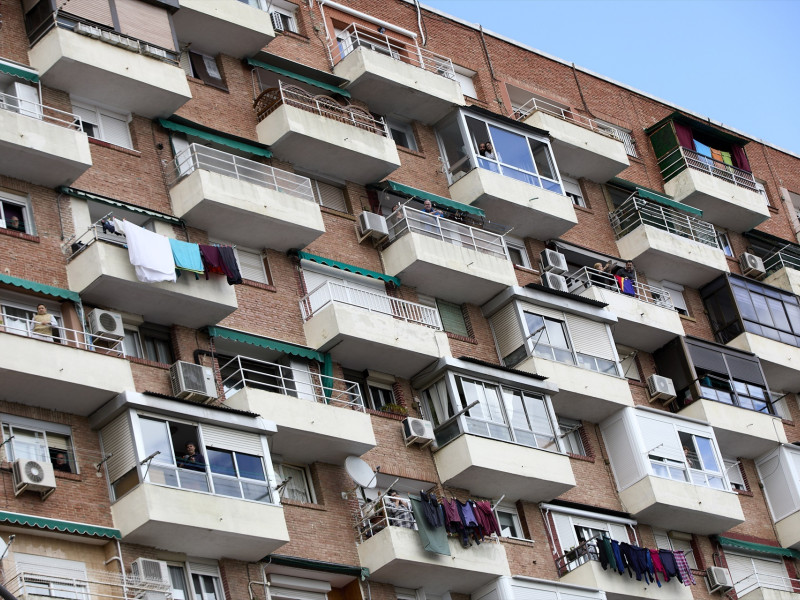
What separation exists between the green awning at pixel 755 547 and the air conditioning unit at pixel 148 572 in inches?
696

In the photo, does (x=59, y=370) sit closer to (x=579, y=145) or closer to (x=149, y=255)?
(x=149, y=255)

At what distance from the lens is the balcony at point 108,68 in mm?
36062

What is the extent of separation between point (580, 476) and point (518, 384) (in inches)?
119

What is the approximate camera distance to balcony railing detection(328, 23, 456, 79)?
146 ft

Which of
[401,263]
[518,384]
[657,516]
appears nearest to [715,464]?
[657,516]

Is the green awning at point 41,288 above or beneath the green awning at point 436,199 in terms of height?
beneath

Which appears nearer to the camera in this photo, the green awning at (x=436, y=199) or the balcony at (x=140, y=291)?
the balcony at (x=140, y=291)

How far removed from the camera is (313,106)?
41219mm

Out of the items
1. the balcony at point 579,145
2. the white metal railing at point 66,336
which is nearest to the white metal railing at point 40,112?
the white metal railing at point 66,336

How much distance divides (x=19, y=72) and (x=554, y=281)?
50.8 ft

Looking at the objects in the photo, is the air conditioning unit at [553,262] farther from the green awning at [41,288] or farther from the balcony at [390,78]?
the green awning at [41,288]

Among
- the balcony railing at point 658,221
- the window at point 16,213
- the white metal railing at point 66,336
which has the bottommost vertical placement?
the white metal railing at point 66,336

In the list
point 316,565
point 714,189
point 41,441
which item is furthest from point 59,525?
point 714,189

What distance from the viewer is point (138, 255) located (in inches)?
1315
